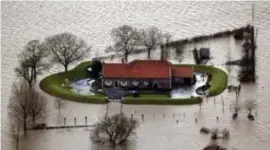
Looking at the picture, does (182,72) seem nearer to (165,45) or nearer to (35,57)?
(165,45)

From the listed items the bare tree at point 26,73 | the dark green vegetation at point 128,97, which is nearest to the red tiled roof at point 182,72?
the dark green vegetation at point 128,97

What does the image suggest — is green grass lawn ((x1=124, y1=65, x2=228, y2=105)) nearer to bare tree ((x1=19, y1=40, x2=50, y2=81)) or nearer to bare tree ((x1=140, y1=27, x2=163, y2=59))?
bare tree ((x1=140, y1=27, x2=163, y2=59))

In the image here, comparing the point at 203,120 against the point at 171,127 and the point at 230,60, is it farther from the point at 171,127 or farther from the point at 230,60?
the point at 230,60

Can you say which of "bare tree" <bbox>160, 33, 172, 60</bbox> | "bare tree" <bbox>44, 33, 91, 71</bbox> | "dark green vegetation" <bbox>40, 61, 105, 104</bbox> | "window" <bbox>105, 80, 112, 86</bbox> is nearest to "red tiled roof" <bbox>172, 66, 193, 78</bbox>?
"bare tree" <bbox>160, 33, 172, 60</bbox>

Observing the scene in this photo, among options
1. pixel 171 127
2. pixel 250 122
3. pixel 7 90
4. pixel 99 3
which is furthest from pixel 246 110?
pixel 99 3

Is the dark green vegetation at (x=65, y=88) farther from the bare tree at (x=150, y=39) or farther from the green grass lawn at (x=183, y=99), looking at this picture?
the bare tree at (x=150, y=39)

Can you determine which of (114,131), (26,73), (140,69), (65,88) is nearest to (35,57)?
(26,73)
